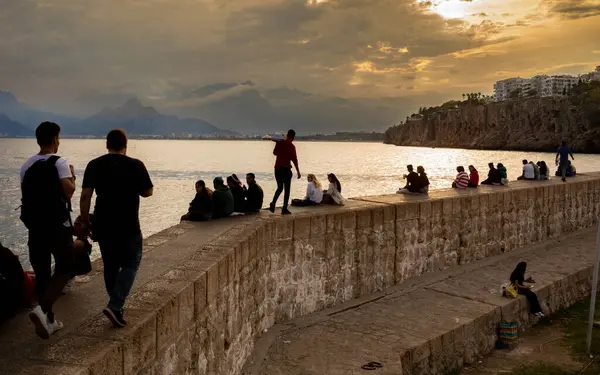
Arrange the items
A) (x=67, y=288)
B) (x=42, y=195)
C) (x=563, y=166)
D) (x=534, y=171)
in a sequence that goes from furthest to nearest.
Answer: (x=563, y=166)
(x=534, y=171)
(x=67, y=288)
(x=42, y=195)

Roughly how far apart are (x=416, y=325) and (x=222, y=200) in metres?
4.04

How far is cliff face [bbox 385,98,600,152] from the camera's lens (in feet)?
415

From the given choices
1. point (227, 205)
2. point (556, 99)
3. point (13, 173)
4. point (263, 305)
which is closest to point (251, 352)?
point (263, 305)

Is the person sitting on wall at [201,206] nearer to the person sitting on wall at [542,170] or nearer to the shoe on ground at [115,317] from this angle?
the shoe on ground at [115,317]

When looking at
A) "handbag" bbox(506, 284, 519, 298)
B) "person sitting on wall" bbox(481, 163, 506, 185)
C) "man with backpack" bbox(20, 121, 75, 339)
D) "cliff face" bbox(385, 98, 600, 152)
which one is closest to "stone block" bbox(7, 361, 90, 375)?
"man with backpack" bbox(20, 121, 75, 339)

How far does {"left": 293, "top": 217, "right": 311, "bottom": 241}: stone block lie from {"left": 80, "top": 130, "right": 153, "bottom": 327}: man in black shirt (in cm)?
496

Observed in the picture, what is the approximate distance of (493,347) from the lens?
989 cm

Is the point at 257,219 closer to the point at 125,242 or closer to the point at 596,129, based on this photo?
the point at 125,242

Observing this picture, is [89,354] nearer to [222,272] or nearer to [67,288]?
[67,288]

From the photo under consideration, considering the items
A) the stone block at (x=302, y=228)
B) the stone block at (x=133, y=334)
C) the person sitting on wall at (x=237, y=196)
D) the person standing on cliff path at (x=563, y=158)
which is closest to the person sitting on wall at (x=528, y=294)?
the stone block at (x=302, y=228)

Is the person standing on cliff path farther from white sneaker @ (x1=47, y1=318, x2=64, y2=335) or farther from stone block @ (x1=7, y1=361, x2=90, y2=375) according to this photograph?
stone block @ (x1=7, y1=361, x2=90, y2=375)

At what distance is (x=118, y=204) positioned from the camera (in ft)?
12.9

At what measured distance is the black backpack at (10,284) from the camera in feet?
13.2

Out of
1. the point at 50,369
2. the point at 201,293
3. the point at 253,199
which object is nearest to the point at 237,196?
the point at 253,199
